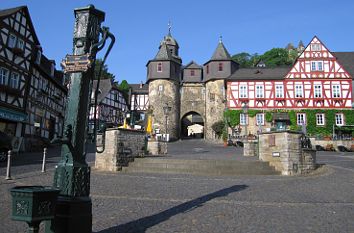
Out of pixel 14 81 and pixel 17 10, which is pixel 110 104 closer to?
pixel 14 81

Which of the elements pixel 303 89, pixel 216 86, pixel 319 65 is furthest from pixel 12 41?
pixel 319 65

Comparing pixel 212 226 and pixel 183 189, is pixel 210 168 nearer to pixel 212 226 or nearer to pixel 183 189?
pixel 183 189

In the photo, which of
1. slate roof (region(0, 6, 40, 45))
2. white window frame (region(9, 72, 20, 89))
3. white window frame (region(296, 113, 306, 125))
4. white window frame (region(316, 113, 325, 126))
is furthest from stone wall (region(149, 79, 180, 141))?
white window frame (region(9, 72, 20, 89))

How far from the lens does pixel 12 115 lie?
2484cm

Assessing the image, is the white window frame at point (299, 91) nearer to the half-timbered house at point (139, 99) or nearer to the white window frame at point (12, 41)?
the half-timbered house at point (139, 99)

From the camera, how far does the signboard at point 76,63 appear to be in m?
4.72

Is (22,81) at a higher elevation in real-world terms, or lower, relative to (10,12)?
lower

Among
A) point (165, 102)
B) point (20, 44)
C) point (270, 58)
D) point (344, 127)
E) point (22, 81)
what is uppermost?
point (270, 58)

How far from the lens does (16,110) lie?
25.9 meters

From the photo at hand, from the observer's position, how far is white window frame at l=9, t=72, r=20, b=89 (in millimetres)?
25328

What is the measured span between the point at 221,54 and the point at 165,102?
11337 millimetres

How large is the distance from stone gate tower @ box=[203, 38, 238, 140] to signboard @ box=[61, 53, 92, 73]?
45489 millimetres

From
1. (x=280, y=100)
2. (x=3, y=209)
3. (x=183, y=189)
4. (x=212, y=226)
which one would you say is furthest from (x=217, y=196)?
(x=280, y=100)

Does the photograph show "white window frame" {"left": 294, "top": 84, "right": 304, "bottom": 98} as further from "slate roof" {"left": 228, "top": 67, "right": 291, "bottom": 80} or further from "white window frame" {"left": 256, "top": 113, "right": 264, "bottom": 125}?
"white window frame" {"left": 256, "top": 113, "right": 264, "bottom": 125}
